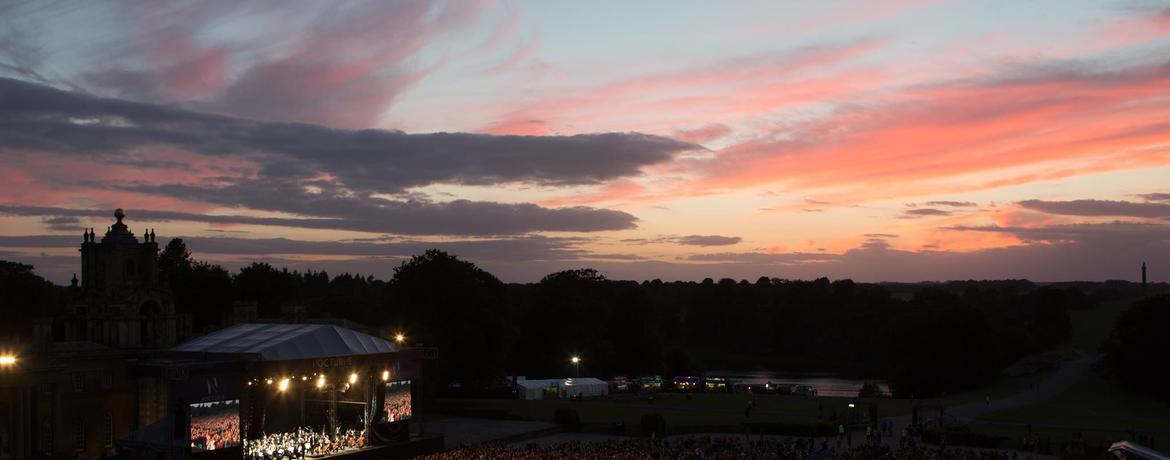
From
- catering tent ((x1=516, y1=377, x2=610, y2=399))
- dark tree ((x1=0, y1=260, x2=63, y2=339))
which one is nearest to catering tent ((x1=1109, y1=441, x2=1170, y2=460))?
catering tent ((x1=516, y1=377, x2=610, y2=399))

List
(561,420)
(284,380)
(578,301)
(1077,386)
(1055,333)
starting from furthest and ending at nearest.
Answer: (1055,333)
(578,301)
(1077,386)
(561,420)
(284,380)

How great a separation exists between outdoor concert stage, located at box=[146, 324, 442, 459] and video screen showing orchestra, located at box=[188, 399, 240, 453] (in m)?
0.04

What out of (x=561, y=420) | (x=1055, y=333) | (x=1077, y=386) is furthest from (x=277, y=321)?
(x=1055, y=333)

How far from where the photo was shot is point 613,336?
80.3 m

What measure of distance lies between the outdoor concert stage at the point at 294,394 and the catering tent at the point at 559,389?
13494 millimetres

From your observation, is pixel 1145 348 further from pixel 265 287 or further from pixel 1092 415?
pixel 265 287

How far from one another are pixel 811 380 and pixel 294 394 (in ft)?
197

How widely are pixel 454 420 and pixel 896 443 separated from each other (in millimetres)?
21990

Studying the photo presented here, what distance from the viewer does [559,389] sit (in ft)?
185

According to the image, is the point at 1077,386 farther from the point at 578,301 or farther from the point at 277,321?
the point at 277,321

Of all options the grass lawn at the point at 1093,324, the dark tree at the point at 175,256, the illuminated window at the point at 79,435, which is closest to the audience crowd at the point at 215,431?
the illuminated window at the point at 79,435

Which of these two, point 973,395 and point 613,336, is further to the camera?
point 613,336

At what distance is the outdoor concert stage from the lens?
33.2 metres

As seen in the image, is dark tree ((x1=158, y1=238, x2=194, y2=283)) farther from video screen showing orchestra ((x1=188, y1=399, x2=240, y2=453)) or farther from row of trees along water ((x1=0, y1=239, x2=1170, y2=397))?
video screen showing orchestra ((x1=188, y1=399, x2=240, y2=453))
